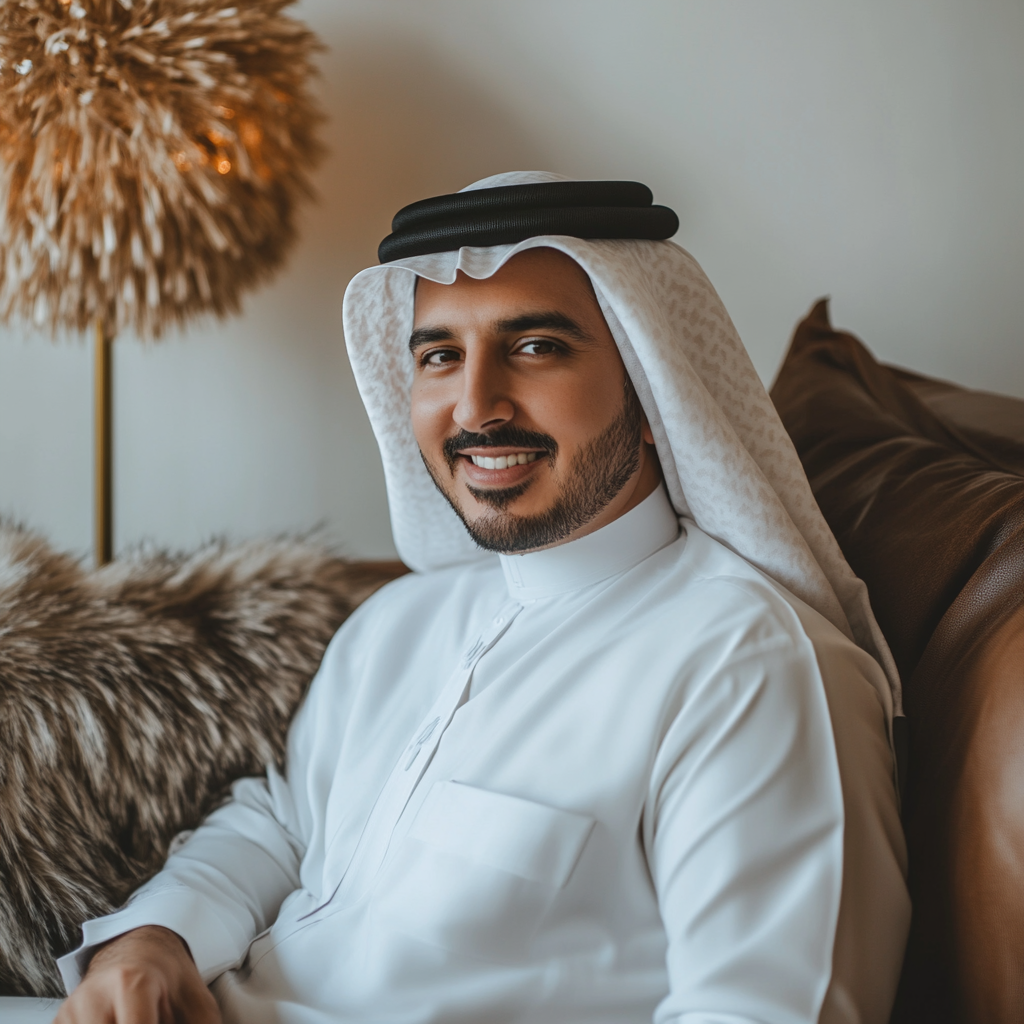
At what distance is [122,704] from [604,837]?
26.9 inches

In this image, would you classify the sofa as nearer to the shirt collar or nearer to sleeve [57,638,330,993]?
sleeve [57,638,330,993]

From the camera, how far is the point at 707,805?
82 centimetres

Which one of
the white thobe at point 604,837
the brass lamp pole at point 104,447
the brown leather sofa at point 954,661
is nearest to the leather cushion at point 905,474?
the brown leather sofa at point 954,661

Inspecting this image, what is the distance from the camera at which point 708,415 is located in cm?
95

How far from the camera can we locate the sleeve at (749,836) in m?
0.76

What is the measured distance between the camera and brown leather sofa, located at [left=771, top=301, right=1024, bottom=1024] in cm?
73

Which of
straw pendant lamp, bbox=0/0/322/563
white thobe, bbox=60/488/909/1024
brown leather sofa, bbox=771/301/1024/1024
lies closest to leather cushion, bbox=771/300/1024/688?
brown leather sofa, bbox=771/301/1024/1024

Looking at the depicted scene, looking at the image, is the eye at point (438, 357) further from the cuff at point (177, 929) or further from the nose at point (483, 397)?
→ the cuff at point (177, 929)

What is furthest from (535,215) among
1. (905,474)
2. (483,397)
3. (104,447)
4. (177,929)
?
(104,447)

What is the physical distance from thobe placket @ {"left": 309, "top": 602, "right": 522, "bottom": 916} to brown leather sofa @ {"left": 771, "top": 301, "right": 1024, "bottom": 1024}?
1.57ft

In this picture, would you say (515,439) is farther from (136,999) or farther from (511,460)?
(136,999)

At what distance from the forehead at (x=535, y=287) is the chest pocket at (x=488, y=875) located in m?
0.56

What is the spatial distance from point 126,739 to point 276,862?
277mm

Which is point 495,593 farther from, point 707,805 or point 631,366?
point 707,805
